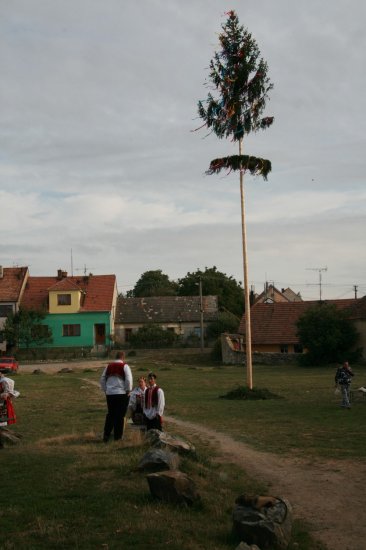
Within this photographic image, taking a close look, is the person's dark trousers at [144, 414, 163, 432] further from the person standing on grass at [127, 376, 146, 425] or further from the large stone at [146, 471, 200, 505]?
the large stone at [146, 471, 200, 505]

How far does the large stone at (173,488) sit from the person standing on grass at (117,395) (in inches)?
195

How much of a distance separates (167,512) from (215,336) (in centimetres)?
5706

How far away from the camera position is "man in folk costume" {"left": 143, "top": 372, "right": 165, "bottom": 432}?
45.6 ft

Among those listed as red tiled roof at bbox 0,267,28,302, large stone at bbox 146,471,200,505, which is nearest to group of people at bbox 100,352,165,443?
large stone at bbox 146,471,200,505

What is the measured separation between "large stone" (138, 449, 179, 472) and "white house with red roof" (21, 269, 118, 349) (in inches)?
2103

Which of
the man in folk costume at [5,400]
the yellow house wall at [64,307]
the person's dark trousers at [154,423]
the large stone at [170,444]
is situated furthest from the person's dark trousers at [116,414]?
the yellow house wall at [64,307]

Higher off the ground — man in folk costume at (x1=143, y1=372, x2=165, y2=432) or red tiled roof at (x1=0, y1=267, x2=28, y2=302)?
red tiled roof at (x1=0, y1=267, x2=28, y2=302)

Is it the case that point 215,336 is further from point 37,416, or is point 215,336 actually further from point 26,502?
point 26,502

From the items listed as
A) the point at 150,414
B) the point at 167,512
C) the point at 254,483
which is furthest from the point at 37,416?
the point at 167,512

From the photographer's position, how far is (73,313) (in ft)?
212

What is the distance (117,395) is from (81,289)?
53922 mm

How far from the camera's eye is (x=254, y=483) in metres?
10.5

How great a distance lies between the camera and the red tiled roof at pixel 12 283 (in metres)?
64.6

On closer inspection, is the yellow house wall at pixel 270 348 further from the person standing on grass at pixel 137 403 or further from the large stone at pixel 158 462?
the large stone at pixel 158 462
